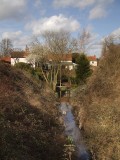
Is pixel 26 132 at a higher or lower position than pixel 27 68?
lower

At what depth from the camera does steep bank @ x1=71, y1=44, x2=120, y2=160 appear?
1333 cm

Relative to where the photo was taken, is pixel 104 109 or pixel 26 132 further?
pixel 104 109

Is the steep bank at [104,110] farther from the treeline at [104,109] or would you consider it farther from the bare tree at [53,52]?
the bare tree at [53,52]

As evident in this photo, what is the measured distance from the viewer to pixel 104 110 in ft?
54.9

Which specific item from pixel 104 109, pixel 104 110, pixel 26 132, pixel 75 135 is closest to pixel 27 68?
pixel 75 135

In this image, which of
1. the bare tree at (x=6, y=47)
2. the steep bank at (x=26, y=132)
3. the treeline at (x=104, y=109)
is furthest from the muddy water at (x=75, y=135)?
the bare tree at (x=6, y=47)

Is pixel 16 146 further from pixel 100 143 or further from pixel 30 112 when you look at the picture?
pixel 30 112

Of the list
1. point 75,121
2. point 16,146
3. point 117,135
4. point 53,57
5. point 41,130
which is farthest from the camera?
point 53,57

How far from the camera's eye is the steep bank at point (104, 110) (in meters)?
13.3

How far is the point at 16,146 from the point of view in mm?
12430

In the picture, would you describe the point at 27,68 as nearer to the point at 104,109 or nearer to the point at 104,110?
the point at 104,109

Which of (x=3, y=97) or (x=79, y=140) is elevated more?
(x=3, y=97)

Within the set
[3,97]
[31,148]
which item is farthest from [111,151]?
[3,97]

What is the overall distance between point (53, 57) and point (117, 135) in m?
37.1
